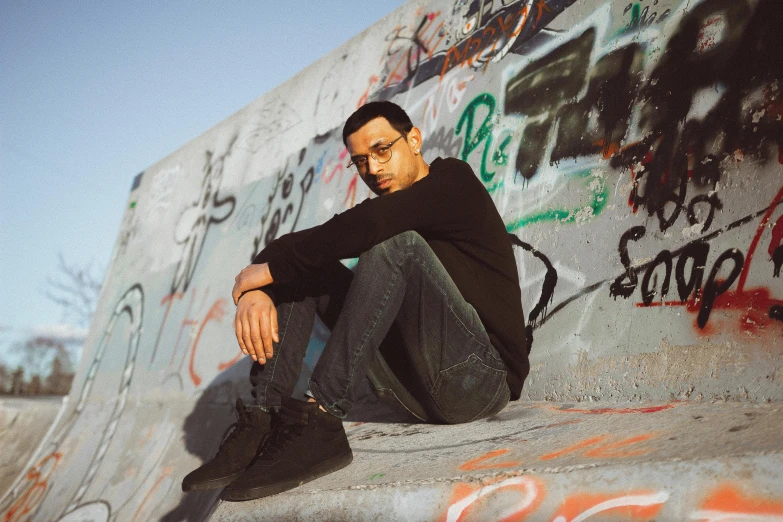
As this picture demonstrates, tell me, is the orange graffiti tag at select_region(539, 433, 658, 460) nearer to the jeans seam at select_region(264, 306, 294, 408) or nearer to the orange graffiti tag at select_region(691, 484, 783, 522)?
the orange graffiti tag at select_region(691, 484, 783, 522)

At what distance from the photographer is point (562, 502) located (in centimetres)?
115

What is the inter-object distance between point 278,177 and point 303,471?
304 cm

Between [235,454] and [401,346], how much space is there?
Answer: 58 cm

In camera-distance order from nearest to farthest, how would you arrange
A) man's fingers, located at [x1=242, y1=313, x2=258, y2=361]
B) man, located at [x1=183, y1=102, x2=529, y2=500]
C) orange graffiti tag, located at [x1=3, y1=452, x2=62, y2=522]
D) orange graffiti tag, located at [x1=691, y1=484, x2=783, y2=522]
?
orange graffiti tag, located at [x1=691, y1=484, x2=783, y2=522] → man, located at [x1=183, y1=102, x2=529, y2=500] → man's fingers, located at [x1=242, y1=313, x2=258, y2=361] → orange graffiti tag, located at [x1=3, y1=452, x2=62, y2=522]

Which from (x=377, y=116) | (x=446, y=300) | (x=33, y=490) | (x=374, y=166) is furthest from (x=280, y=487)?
(x=33, y=490)

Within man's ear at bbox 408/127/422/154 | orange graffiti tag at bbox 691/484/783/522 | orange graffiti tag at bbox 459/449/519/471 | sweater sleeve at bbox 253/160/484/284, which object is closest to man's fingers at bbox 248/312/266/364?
sweater sleeve at bbox 253/160/484/284

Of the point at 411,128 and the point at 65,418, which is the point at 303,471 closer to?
the point at 411,128

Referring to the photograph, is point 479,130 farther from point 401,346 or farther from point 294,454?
point 294,454

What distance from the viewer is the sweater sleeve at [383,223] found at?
5.54 feet

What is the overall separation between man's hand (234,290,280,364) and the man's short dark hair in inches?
28.8

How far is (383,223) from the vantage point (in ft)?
5.53

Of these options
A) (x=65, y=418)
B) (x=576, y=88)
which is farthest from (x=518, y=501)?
(x=65, y=418)

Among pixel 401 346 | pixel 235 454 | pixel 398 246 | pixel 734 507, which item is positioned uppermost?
pixel 398 246

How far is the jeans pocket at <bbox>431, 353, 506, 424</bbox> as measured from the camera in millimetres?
1734
